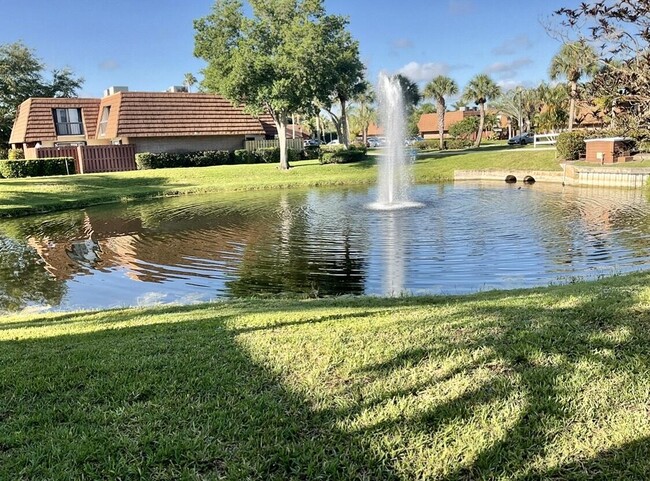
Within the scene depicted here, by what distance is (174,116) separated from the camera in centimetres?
4081

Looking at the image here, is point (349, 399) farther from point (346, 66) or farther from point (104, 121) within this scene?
point (104, 121)

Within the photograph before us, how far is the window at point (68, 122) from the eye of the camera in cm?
4131

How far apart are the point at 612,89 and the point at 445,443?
357cm

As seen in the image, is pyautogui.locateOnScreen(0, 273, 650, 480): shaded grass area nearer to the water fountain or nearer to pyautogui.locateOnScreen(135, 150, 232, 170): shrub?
the water fountain

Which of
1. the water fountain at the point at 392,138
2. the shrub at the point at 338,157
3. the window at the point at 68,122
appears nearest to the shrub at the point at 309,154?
the shrub at the point at 338,157

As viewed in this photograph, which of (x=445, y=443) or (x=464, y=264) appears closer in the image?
(x=445, y=443)

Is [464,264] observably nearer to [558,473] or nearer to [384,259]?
[384,259]

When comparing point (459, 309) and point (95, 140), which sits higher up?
point (95, 140)

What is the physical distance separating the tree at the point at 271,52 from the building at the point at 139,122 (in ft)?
20.1

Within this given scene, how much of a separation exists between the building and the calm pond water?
21004 mm

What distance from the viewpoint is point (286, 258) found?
36.8 feet

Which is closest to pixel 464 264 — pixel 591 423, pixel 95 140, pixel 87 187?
pixel 591 423

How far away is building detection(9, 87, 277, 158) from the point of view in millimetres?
39250

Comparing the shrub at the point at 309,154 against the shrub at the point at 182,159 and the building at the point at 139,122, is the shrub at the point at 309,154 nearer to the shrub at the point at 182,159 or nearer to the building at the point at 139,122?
the building at the point at 139,122
